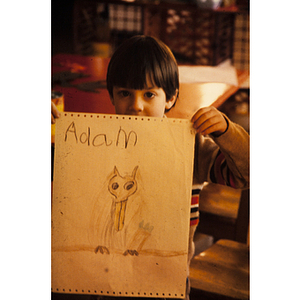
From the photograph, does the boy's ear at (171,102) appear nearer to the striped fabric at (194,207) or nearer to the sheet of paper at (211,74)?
the sheet of paper at (211,74)

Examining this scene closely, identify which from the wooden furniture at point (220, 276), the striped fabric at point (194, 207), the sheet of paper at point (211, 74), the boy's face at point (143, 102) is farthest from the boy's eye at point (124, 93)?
the wooden furniture at point (220, 276)

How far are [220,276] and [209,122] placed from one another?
38cm

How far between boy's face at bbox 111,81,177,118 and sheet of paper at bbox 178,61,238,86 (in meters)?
0.08

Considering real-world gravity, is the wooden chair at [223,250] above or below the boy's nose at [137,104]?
below

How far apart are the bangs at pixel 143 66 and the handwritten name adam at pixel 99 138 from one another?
0.10m

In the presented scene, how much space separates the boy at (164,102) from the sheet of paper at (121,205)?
0.03m

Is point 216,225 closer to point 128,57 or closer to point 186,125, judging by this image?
point 186,125

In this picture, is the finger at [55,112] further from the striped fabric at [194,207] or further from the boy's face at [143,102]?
the striped fabric at [194,207]

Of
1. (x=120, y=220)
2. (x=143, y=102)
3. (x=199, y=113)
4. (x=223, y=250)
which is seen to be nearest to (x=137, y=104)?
(x=143, y=102)

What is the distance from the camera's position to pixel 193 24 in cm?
83

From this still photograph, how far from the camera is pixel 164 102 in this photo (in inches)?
27.8

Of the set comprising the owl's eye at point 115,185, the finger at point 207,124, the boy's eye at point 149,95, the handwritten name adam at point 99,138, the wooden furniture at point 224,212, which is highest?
the boy's eye at point 149,95

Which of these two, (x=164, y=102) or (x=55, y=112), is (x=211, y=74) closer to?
(x=164, y=102)

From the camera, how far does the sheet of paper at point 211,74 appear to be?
0.74 meters
